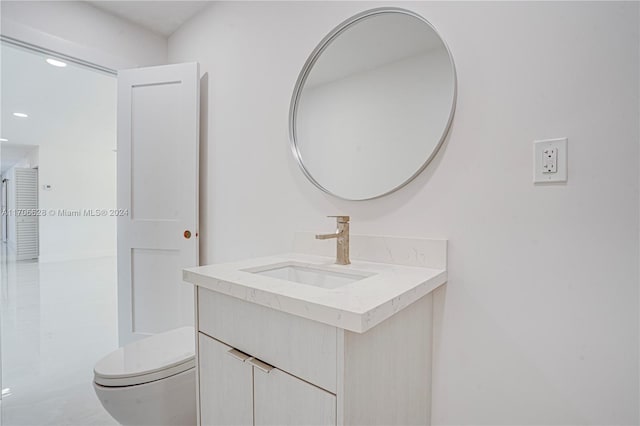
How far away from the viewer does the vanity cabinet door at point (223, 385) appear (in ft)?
3.14

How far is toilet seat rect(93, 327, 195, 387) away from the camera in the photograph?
1195mm

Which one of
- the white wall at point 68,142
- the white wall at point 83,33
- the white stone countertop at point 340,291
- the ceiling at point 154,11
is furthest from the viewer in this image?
the white wall at point 68,142

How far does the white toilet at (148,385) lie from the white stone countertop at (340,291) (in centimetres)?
43

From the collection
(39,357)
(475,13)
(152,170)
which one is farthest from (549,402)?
(39,357)

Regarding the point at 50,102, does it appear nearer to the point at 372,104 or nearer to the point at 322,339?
the point at 372,104

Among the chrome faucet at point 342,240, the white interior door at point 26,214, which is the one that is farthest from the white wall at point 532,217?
the white interior door at point 26,214

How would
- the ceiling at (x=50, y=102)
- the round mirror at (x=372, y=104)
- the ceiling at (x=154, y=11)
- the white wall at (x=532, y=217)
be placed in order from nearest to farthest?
the white wall at (x=532, y=217) → the round mirror at (x=372, y=104) → the ceiling at (x=154, y=11) → the ceiling at (x=50, y=102)

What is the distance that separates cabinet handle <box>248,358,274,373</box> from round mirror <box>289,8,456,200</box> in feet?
2.37

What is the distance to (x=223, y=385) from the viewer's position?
3.40ft

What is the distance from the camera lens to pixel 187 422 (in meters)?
1.32

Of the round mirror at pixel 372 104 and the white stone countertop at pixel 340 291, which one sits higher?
the round mirror at pixel 372 104

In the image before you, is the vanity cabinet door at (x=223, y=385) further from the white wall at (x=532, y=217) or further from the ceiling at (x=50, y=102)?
the ceiling at (x=50, y=102)

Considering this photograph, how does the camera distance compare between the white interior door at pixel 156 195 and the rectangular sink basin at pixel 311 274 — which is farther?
the white interior door at pixel 156 195

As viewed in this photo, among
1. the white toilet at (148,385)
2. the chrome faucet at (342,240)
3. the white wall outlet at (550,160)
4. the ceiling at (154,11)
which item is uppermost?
the ceiling at (154,11)
